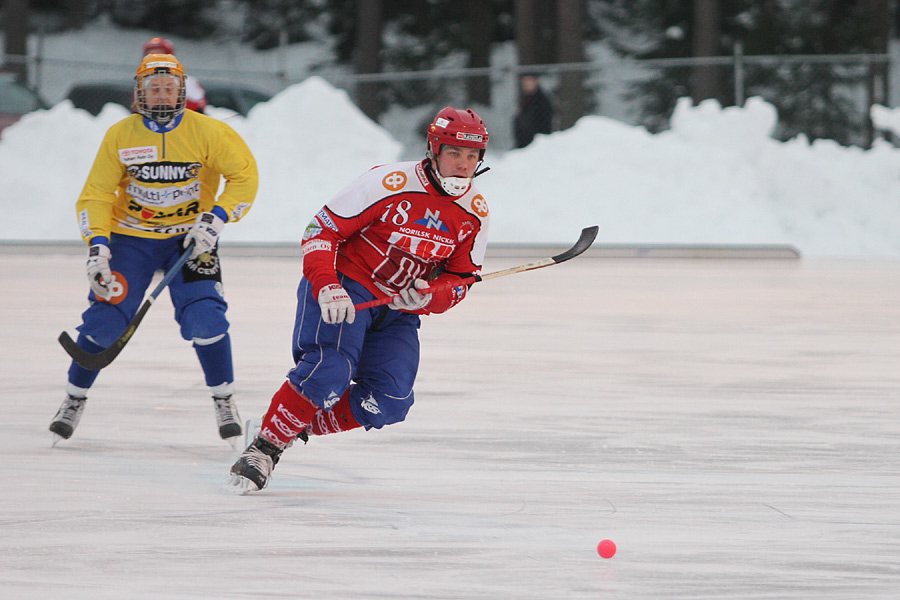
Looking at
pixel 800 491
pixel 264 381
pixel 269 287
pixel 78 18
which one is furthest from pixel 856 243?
pixel 78 18

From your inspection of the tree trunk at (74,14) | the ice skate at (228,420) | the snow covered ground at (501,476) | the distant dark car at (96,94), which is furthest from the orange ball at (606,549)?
the tree trunk at (74,14)

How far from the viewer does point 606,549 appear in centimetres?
376

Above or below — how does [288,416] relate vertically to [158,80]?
below

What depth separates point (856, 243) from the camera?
17.0m

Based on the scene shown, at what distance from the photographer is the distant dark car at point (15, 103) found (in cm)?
1784

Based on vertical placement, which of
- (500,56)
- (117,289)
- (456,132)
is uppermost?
(456,132)

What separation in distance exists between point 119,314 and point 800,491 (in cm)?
273

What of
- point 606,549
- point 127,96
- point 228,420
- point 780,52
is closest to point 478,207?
point 606,549

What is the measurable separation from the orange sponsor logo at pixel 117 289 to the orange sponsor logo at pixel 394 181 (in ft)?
4.76

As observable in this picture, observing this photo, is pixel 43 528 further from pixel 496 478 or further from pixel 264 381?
pixel 264 381

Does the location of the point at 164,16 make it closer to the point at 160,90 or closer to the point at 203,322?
the point at 160,90

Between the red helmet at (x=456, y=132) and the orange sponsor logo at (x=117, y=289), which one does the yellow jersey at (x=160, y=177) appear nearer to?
the orange sponsor logo at (x=117, y=289)

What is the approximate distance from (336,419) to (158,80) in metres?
1.60

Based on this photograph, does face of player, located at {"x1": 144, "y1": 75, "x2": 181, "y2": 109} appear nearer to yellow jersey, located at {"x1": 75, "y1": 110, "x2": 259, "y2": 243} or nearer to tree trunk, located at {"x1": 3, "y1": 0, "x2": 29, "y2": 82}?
yellow jersey, located at {"x1": 75, "y1": 110, "x2": 259, "y2": 243}
